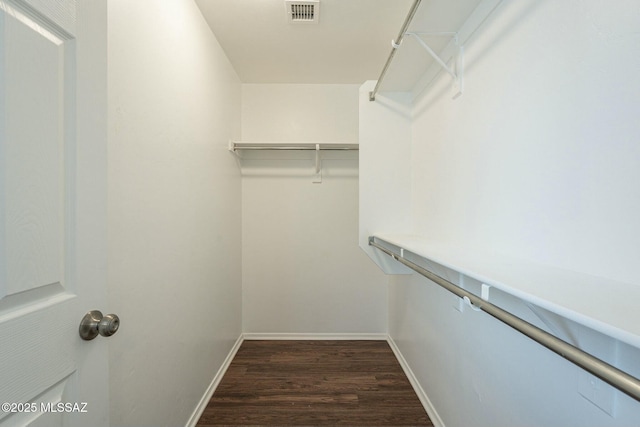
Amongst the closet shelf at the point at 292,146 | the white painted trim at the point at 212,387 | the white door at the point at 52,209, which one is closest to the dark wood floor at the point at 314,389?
the white painted trim at the point at 212,387

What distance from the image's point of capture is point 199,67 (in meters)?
1.71

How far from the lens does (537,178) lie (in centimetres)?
87

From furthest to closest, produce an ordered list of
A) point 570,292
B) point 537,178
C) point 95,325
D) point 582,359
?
point 537,178 → point 95,325 → point 570,292 → point 582,359

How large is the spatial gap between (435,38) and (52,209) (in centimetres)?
165

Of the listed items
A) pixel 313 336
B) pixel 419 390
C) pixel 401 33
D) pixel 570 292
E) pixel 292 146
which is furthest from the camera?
pixel 313 336

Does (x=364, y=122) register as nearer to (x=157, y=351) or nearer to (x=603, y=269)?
(x=603, y=269)

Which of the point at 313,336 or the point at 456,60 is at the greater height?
the point at 456,60

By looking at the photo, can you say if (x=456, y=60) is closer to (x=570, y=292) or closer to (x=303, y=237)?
(x=570, y=292)

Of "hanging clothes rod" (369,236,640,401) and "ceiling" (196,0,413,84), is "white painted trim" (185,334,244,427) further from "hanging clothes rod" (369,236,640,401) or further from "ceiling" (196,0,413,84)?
"ceiling" (196,0,413,84)

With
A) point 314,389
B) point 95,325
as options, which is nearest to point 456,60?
point 95,325

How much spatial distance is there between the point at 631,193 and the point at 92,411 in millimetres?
1365

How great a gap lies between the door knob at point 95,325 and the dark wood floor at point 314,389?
136 cm

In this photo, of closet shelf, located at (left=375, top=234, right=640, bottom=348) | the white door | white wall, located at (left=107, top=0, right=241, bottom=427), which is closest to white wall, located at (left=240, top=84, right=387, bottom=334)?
white wall, located at (left=107, top=0, right=241, bottom=427)

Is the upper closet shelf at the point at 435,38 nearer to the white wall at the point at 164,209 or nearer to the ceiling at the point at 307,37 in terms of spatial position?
the ceiling at the point at 307,37
